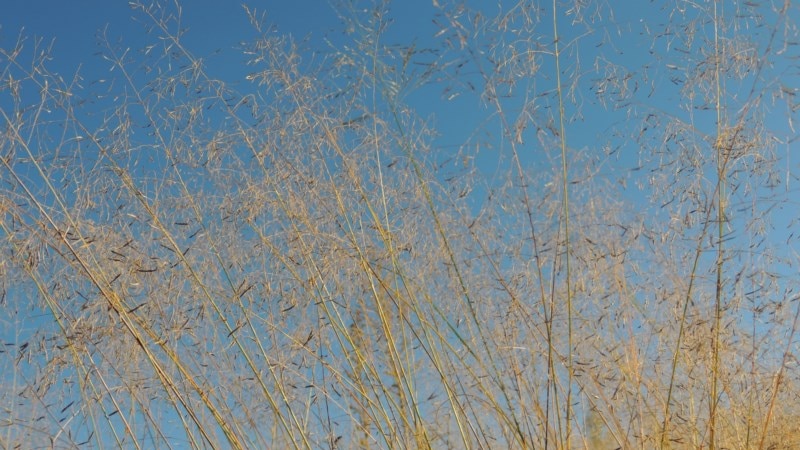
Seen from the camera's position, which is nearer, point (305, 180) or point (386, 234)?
point (386, 234)

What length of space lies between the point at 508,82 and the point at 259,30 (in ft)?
2.97

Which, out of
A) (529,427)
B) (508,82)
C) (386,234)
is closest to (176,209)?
(386,234)

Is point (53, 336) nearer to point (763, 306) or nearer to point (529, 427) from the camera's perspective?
point (529, 427)

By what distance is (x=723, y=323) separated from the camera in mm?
2883

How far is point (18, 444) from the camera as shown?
277 centimetres

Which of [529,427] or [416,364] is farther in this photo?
[416,364]

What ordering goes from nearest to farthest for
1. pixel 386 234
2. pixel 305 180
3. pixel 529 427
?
1. pixel 529 427
2. pixel 386 234
3. pixel 305 180

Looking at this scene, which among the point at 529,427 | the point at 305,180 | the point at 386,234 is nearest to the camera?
the point at 529,427

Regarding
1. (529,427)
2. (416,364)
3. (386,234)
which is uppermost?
(386,234)

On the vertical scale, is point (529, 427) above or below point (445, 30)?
below

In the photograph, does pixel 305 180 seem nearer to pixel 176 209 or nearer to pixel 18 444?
pixel 176 209

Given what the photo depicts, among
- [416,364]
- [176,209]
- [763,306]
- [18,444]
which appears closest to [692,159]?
[763,306]

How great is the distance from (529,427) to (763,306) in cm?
99

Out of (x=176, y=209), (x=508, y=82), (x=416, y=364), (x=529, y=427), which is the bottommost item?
(x=529, y=427)
